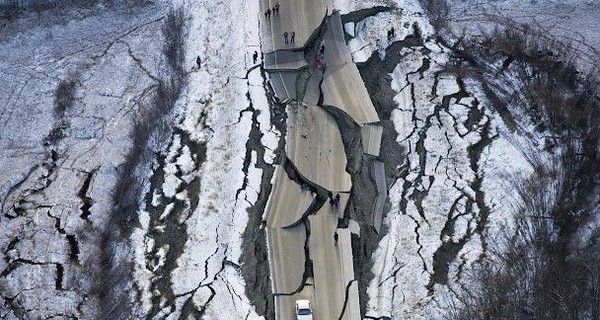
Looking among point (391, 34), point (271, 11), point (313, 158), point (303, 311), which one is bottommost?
point (303, 311)

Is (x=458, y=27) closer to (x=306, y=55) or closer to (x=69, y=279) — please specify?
(x=306, y=55)

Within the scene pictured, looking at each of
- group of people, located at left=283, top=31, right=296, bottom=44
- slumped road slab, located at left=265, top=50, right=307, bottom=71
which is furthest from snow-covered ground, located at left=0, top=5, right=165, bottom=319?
Answer: group of people, located at left=283, top=31, right=296, bottom=44

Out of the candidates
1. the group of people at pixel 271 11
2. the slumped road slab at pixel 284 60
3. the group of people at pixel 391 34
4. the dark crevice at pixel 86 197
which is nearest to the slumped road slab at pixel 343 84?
the slumped road slab at pixel 284 60

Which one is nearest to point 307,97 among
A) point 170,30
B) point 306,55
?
point 306,55

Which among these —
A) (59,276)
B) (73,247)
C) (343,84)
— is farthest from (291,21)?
(59,276)

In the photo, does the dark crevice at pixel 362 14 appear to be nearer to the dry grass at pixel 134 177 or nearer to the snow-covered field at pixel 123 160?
the snow-covered field at pixel 123 160

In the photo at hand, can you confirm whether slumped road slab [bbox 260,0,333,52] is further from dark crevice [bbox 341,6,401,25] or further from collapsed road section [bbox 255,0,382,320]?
dark crevice [bbox 341,6,401,25]

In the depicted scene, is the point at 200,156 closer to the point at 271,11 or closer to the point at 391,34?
the point at 271,11
